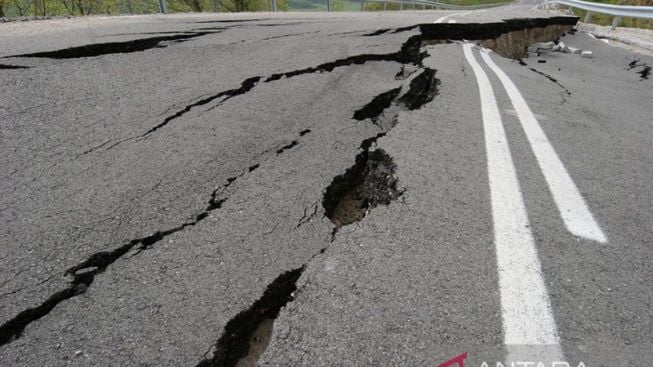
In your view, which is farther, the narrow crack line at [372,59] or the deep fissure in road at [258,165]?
the narrow crack line at [372,59]

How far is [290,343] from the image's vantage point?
4.43 ft

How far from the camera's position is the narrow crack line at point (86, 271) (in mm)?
1402

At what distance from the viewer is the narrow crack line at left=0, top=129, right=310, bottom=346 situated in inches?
55.2

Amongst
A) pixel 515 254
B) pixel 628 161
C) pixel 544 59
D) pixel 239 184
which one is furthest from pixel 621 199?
pixel 544 59

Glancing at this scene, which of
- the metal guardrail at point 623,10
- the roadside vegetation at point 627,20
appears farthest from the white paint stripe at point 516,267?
the roadside vegetation at point 627,20

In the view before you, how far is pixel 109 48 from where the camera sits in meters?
4.57

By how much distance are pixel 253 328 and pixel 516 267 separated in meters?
1.18

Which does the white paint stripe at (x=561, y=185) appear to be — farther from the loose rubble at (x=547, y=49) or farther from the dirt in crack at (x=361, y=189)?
the loose rubble at (x=547, y=49)

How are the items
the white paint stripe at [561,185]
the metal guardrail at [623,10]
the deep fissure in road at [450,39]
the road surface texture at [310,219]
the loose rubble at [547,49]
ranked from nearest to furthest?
the road surface texture at [310,219] → the white paint stripe at [561,185] → the deep fissure in road at [450,39] → the metal guardrail at [623,10] → the loose rubble at [547,49]

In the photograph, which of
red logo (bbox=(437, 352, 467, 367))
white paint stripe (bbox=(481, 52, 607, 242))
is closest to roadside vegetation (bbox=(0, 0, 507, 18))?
white paint stripe (bbox=(481, 52, 607, 242))

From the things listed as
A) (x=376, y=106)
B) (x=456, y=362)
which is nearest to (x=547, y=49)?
(x=376, y=106)

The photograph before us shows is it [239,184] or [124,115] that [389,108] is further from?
[124,115]

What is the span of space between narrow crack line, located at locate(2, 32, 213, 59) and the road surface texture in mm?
51

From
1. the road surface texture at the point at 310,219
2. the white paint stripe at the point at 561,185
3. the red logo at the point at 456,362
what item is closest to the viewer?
the red logo at the point at 456,362
